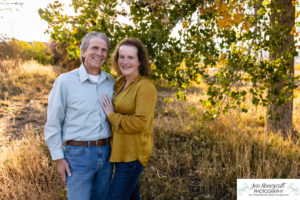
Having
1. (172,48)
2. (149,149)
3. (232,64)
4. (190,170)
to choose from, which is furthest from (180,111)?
(149,149)

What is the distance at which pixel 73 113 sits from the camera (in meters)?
2.09

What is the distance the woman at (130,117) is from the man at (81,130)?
0.37 ft

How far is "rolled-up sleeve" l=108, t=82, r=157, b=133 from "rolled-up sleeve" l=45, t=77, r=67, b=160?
0.44 meters

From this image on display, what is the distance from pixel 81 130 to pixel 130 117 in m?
0.46

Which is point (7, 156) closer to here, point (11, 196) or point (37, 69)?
point (11, 196)

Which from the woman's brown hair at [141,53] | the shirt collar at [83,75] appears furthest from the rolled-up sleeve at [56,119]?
the woman's brown hair at [141,53]

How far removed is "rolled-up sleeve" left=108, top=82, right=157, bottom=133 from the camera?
209 centimetres

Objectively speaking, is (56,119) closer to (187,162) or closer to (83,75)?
(83,75)

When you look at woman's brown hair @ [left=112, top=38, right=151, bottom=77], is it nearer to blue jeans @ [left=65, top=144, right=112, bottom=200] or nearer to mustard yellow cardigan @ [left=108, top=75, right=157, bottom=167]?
mustard yellow cardigan @ [left=108, top=75, right=157, bottom=167]

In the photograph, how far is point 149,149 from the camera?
2332 millimetres

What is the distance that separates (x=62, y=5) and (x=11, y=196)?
2.61 meters

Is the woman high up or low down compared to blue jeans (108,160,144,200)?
up

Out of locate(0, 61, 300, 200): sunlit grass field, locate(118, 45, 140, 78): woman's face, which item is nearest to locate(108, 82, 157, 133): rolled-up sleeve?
locate(118, 45, 140, 78): woman's face

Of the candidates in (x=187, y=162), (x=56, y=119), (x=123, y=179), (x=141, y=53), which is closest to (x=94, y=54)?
(x=141, y=53)
